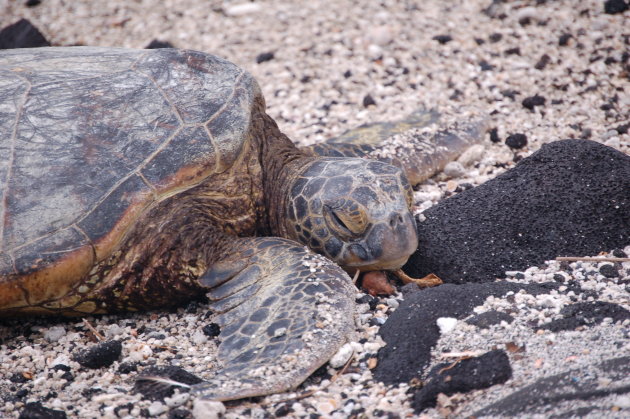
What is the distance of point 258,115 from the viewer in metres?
3.28

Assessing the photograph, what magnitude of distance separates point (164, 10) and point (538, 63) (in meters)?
3.46

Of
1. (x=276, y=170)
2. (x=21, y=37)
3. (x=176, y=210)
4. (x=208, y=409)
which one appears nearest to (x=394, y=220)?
(x=276, y=170)

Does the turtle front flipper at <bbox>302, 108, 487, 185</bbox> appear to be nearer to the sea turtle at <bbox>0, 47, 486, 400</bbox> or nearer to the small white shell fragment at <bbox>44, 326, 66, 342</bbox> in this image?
the sea turtle at <bbox>0, 47, 486, 400</bbox>

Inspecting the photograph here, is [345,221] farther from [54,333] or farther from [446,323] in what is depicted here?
[54,333]

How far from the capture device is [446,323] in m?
2.23

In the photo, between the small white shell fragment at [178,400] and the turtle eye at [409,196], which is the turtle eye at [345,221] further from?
the small white shell fragment at [178,400]

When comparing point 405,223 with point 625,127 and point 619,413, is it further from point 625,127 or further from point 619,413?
point 625,127

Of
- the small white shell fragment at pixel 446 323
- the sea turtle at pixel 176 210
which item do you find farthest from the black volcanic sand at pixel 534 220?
the small white shell fragment at pixel 446 323

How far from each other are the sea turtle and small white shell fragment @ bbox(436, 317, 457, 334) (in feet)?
1.07

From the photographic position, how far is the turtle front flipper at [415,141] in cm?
362

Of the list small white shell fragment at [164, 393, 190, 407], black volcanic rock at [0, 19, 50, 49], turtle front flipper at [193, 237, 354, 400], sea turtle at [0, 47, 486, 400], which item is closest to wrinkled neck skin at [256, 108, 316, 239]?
sea turtle at [0, 47, 486, 400]

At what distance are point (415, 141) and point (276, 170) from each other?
1021mm

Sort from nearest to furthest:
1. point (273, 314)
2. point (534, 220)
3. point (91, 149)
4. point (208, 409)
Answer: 1. point (208, 409)
2. point (273, 314)
3. point (91, 149)
4. point (534, 220)

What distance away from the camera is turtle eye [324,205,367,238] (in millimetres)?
2664
